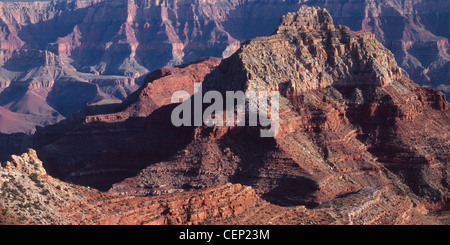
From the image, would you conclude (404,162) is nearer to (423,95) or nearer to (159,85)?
(423,95)

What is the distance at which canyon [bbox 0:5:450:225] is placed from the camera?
78375mm

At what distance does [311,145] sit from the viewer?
291ft

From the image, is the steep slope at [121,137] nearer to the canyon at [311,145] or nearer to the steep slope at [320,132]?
the canyon at [311,145]

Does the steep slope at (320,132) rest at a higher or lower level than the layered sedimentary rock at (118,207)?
higher

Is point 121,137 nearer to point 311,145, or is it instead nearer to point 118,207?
point 311,145

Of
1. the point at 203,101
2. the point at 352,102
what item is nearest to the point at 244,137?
the point at 203,101

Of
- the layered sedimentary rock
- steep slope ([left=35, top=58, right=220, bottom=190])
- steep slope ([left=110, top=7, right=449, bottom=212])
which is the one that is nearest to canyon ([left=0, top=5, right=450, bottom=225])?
steep slope ([left=110, top=7, right=449, bottom=212])

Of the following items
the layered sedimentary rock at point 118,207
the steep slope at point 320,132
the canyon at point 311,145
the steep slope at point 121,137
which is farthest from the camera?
the steep slope at point 121,137

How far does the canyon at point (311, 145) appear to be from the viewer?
78375mm

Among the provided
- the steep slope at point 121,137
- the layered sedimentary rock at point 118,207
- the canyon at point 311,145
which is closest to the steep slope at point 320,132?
the canyon at point 311,145

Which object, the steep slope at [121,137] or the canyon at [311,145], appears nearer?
the canyon at [311,145]

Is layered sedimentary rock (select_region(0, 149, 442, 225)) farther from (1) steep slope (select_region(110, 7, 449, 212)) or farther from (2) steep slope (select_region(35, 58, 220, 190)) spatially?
(2) steep slope (select_region(35, 58, 220, 190))

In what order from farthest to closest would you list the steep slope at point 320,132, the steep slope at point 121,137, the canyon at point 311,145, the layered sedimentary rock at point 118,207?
the steep slope at point 121,137 → the steep slope at point 320,132 → the canyon at point 311,145 → the layered sedimentary rock at point 118,207

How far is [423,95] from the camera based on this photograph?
100 metres
